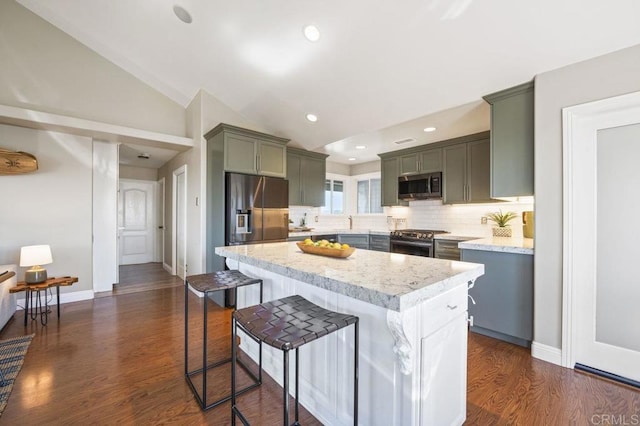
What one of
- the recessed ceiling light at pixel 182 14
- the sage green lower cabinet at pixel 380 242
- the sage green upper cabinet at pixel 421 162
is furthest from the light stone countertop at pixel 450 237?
the recessed ceiling light at pixel 182 14

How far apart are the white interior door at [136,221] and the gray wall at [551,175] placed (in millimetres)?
7579

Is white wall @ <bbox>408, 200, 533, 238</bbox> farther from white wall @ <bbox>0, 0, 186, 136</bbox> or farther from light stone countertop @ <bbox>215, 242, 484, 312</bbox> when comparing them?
white wall @ <bbox>0, 0, 186, 136</bbox>

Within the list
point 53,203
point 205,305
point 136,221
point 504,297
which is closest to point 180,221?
point 53,203

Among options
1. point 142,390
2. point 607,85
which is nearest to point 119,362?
point 142,390

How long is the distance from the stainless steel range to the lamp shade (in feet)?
14.5

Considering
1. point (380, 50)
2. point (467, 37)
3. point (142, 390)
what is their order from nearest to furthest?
1. point (142, 390)
2. point (467, 37)
3. point (380, 50)

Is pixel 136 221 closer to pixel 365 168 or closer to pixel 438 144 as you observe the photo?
pixel 365 168

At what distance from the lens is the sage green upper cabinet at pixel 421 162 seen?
4.24 metres

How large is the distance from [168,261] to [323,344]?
529cm

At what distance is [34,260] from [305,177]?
3613mm

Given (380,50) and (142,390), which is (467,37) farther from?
(142,390)

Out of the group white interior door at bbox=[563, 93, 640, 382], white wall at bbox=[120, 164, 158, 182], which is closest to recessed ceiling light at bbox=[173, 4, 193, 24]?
white interior door at bbox=[563, 93, 640, 382]

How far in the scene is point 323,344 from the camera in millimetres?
1658

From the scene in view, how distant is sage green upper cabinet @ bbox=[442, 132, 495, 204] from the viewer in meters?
3.76
